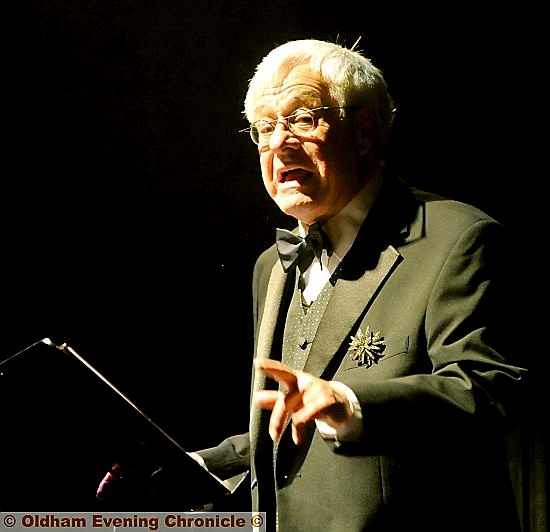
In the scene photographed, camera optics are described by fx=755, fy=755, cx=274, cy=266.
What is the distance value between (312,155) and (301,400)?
765 mm

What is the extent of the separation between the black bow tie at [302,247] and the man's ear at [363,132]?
22cm

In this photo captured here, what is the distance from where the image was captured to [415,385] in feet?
4.34

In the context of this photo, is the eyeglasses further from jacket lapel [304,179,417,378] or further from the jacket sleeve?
the jacket sleeve

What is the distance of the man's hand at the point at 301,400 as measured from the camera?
120 cm

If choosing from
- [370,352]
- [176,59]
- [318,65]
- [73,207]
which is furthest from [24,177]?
[370,352]

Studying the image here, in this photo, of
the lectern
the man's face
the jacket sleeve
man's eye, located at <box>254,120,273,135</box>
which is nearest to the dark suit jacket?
the jacket sleeve

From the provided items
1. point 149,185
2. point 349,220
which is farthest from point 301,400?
point 149,185

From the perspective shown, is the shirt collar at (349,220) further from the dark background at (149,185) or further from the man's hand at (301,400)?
the dark background at (149,185)

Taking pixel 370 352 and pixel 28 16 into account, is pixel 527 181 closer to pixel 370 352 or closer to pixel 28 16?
pixel 370 352

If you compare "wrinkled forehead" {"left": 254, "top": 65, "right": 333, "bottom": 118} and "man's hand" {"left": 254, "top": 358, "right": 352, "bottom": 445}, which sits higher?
"wrinkled forehead" {"left": 254, "top": 65, "right": 333, "bottom": 118}

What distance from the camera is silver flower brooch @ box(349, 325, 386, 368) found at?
158 cm

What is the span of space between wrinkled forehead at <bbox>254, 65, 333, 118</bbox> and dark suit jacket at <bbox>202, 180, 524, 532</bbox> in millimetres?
279

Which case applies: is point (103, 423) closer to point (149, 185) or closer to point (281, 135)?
point (281, 135)

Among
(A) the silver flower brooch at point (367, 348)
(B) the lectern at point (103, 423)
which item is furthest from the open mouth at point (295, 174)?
(B) the lectern at point (103, 423)
